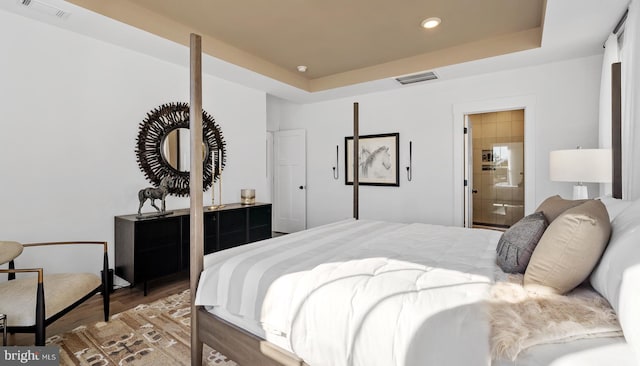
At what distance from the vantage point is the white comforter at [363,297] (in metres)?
1.01

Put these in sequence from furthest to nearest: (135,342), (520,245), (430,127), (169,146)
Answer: (430,127), (169,146), (135,342), (520,245)

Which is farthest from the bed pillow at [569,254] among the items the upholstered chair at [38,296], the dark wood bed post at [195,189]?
the upholstered chair at [38,296]

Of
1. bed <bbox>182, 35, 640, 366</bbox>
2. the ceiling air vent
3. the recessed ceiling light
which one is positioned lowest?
bed <bbox>182, 35, 640, 366</bbox>

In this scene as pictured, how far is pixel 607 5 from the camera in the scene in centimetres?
239

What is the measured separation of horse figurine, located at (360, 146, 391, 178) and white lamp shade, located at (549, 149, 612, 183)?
224 cm

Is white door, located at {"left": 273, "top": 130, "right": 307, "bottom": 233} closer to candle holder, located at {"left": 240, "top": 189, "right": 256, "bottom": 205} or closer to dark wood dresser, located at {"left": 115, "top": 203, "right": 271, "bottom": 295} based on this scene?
candle holder, located at {"left": 240, "top": 189, "right": 256, "bottom": 205}

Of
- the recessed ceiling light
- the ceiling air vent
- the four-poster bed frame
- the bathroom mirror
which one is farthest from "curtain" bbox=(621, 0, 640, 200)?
the bathroom mirror

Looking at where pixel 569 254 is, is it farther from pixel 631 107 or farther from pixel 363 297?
pixel 631 107

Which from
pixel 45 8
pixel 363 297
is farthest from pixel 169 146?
pixel 363 297

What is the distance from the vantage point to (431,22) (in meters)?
3.09

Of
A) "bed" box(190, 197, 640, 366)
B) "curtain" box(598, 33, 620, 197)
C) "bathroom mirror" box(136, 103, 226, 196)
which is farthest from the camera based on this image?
"bathroom mirror" box(136, 103, 226, 196)

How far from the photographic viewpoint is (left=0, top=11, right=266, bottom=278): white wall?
2.60 metres

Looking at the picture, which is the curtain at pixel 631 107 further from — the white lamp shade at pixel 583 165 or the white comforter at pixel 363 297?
the white comforter at pixel 363 297

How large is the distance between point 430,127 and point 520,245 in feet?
10.8
